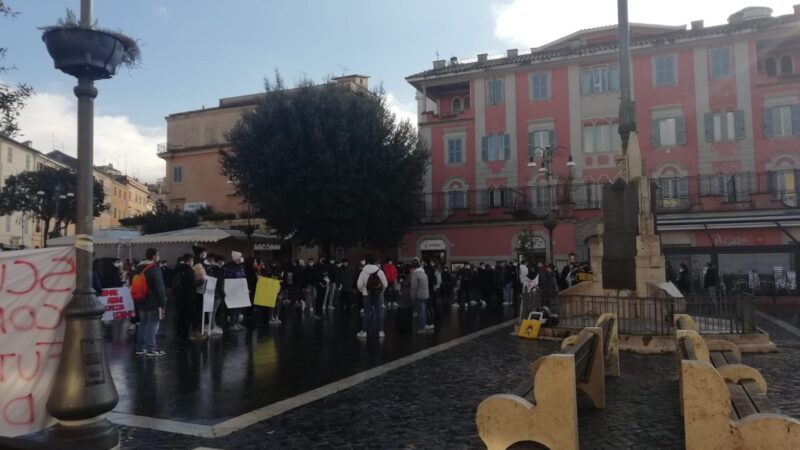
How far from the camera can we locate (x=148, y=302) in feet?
34.1

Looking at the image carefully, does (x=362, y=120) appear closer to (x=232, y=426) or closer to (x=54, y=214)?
(x=232, y=426)

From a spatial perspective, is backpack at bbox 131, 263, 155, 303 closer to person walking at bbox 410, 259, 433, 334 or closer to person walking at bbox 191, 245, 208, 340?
person walking at bbox 191, 245, 208, 340

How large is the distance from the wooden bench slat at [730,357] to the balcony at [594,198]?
22420 millimetres

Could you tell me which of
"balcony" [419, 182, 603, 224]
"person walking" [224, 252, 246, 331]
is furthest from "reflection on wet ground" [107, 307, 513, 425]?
"balcony" [419, 182, 603, 224]

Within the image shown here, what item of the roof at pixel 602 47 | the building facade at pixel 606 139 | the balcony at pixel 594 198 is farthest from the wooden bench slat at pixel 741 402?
the roof at pixel 602 47

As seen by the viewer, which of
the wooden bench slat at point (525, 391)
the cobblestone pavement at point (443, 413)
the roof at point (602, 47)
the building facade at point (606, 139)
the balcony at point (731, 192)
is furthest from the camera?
the roof at point (602, 47)

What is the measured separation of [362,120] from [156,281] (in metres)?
21.0

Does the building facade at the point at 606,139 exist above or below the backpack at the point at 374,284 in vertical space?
above

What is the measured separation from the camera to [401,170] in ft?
105

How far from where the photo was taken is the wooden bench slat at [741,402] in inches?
169

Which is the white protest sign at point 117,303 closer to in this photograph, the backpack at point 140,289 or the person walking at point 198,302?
the person walking at point 198,302

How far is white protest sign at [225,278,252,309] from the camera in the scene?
13.6 metres

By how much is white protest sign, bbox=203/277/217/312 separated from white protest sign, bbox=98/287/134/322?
3.30 metres

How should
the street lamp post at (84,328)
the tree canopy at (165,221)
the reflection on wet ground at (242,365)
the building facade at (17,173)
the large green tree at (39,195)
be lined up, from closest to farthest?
the street lamp post at (84,328) → the reflection on wet ground at (242,365) → the tree canopy at (165,221) → the large green tree at (39,195) → the building facade at (17,173)
